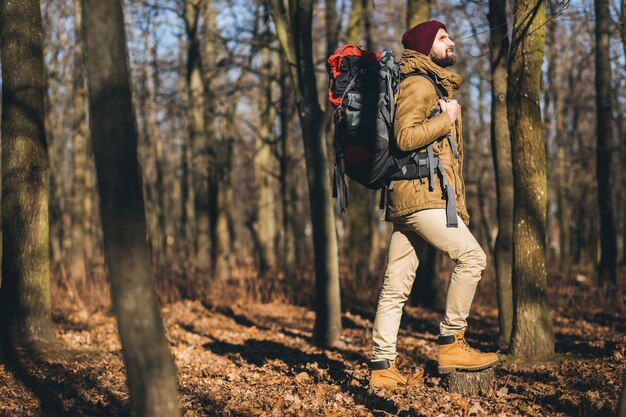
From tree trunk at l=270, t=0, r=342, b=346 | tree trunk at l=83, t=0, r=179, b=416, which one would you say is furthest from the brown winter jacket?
tree trunk at l=270, t=0, r=342, b=346

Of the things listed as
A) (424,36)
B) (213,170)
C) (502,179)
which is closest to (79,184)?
(213,170)

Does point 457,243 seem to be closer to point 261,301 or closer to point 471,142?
point 261,301

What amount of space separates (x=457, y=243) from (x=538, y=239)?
61.8 inches

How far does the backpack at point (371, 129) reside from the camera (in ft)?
13.5

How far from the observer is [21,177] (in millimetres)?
5848

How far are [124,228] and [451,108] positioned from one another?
236 centimetres

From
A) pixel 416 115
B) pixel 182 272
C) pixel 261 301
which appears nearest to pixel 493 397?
pixel 416 115

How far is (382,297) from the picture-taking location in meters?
4.43

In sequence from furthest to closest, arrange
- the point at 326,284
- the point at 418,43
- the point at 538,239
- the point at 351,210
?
the point at 351,210, the point at 326,284, the point at 538,239, the point at 418,43

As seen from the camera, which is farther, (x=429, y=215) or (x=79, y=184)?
(x=79, y=184)

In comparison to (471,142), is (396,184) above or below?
below

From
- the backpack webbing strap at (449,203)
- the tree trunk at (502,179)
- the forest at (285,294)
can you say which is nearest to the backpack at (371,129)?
the backpack webbing strap at (449,203)

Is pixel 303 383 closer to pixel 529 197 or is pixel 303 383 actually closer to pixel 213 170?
pixel 529 197

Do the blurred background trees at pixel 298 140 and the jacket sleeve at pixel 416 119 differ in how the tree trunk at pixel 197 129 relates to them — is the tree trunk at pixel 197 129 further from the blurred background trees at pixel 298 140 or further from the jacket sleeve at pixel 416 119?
the jacket sleeve at pixel 416 119
